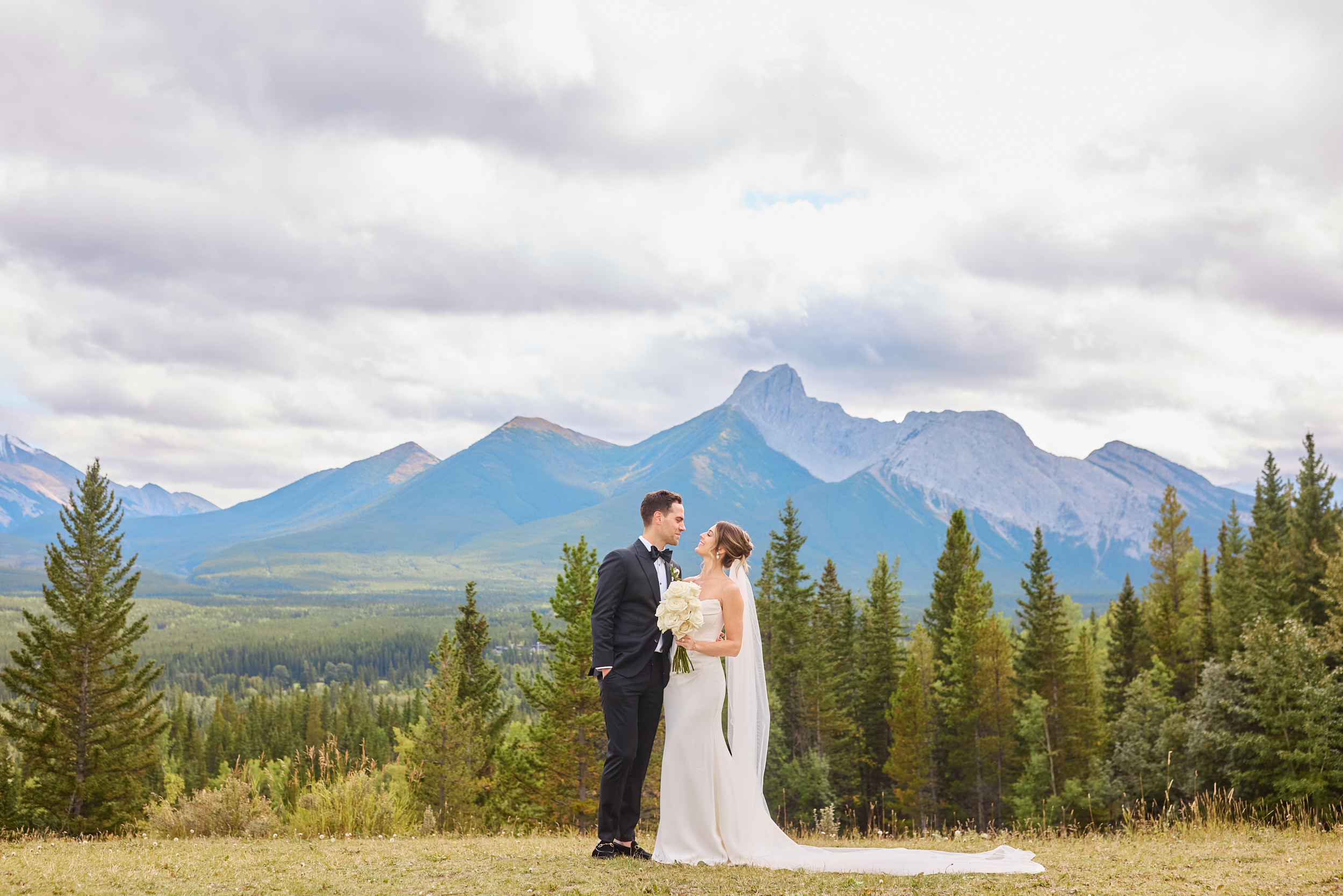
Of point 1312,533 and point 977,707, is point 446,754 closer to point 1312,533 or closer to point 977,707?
point 977,707

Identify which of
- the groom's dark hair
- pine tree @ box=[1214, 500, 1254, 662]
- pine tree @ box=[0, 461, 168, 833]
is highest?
the groom's dark hair

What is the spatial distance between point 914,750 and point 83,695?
115ft

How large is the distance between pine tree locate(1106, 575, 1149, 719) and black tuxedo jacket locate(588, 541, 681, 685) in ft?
139

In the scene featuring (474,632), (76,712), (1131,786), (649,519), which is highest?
(649,519)

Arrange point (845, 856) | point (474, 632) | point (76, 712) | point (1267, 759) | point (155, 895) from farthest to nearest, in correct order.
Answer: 1. point (474, 632)
2. point (76, 712)
3. point (1267, 759)
4. point (845, 856)
5. point (155, 895)

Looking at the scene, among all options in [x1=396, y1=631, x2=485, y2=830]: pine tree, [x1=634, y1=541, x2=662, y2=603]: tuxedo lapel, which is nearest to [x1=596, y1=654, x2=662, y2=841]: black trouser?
[x1=634, y1=541, x2=662, y2=603]: tuxedo lapel

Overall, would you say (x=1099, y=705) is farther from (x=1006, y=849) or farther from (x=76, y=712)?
(x=76, y=712)

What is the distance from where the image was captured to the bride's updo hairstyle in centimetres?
910

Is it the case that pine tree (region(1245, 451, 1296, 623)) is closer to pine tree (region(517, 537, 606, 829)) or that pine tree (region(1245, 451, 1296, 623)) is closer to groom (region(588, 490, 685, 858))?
Answer: pine tree (region(517, 537, 606, 829))

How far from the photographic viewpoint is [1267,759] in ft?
75.7

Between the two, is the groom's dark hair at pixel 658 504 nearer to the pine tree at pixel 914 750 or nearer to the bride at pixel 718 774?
the bride at pixel 718 774

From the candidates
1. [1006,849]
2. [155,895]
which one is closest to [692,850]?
[1006,849]

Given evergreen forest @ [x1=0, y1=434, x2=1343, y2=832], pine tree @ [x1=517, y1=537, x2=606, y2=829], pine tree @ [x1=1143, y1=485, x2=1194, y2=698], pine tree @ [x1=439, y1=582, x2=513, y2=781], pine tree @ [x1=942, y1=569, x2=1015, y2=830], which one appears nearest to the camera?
evergreen forest @ [x1=0, y1=434, x2=1343, y2=832]

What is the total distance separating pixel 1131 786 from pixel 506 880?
113 ft
